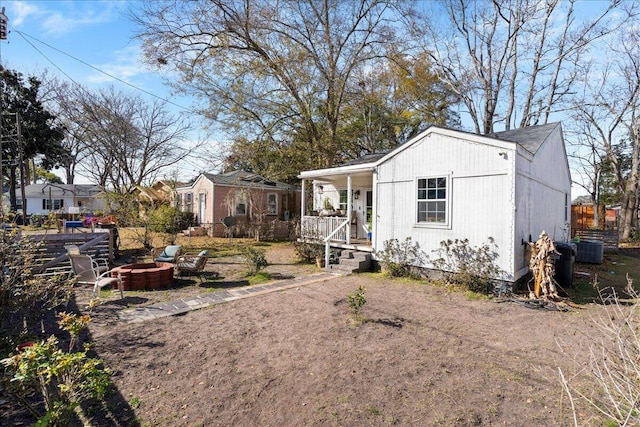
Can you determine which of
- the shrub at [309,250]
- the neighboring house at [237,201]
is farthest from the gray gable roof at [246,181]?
the shrub at [309,250]

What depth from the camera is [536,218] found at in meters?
9.48

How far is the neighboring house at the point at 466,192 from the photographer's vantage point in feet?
25.6

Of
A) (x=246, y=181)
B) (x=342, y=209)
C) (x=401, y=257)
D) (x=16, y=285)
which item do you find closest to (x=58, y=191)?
(x=246, y=181)

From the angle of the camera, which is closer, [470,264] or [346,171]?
[470,264]

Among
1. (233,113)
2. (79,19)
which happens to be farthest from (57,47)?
(233,113)

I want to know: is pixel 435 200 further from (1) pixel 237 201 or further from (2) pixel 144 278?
(1) pixel 237 201

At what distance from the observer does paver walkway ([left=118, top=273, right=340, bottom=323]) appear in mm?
6005

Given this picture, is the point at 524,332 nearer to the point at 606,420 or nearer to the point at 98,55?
the point at 606,420

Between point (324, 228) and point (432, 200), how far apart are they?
4193 millimetres

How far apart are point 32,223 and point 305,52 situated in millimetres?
24224

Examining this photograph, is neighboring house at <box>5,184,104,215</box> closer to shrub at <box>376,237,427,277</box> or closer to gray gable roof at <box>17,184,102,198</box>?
gray gable roof at <box>17,184,102,198</box>

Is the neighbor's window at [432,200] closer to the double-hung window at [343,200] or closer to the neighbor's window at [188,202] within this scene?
the double-hung window at [343,200]

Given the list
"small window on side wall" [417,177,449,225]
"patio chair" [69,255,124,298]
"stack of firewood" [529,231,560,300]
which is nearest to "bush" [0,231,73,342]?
"patio chair" [69,255,124,298]

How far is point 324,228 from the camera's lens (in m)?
11.9
